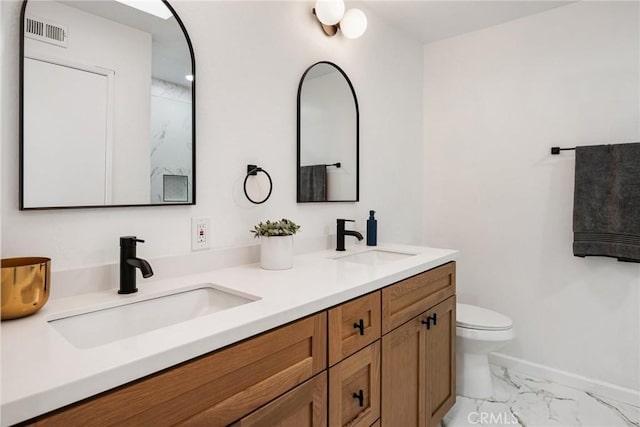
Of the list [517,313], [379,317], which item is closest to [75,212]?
[379,317]

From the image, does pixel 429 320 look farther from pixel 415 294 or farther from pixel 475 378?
pixel 475 378

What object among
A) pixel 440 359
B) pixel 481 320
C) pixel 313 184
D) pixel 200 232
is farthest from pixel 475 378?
pixel 200 232

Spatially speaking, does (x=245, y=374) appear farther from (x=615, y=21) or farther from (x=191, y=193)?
(x=615, y=21)

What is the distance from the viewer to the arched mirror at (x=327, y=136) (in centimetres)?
173

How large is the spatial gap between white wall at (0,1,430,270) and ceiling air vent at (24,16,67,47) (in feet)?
0.10

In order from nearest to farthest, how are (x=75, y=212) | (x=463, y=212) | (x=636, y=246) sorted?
(x=75, y=212)
(x=636, y=246)
(x=463, y=212)

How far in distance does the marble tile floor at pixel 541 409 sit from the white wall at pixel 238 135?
108cm

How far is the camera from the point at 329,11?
170 centimetres

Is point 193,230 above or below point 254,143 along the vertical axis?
below

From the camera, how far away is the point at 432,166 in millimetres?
2688

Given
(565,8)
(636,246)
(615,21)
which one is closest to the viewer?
(636,246)

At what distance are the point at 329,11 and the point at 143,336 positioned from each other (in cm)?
164

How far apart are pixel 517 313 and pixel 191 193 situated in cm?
221

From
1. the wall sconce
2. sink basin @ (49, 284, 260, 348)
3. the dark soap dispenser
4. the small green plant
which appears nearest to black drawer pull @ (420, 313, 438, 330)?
the dark soap dispenser
